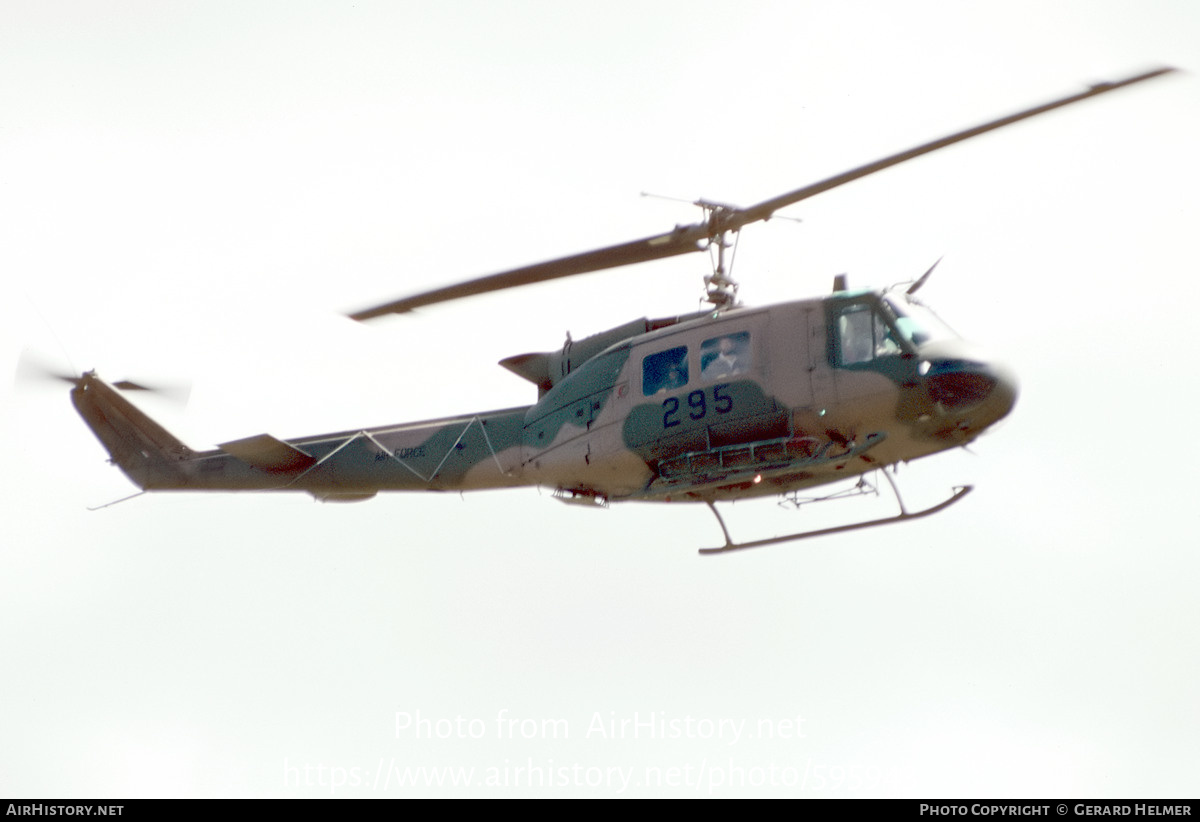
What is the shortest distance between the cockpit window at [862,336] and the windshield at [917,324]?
7.0 inches

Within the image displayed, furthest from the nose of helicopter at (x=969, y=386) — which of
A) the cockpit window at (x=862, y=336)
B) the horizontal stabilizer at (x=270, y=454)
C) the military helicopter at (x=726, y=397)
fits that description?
the horizontal stabilizer at (x=270, y=454)

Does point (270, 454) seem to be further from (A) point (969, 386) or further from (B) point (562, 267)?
(A) point (969, 386)

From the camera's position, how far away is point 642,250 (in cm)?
1786

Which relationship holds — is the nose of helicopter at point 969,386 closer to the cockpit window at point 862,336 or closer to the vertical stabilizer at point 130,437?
the cockpit window at point 862,336

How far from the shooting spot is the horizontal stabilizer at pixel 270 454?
67.4 ft

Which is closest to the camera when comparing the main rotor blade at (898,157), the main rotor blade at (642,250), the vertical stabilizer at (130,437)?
the main rotor blade at (898,157)

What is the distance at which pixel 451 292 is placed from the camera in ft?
57.0

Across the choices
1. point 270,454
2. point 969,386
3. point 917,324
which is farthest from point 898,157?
point 270,454

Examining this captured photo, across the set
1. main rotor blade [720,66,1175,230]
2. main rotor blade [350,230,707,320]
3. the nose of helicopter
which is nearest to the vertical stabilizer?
main rotor blade [350,230,707,320]

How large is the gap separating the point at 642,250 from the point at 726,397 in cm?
206

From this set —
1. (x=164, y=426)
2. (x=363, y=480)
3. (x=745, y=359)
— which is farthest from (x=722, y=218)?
(x=164, y=426)

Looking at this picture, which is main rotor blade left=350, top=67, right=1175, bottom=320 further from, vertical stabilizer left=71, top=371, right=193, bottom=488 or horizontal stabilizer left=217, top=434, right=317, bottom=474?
vertical stabilizer left=71, top=371, right=193, bottom=488

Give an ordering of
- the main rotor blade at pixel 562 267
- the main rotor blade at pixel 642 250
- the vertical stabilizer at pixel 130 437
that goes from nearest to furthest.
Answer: the main rotor blade at pixel 642 250 → the main rotor blade at pixel 562 267 → the vertical stabilizer at pixel 130 437
